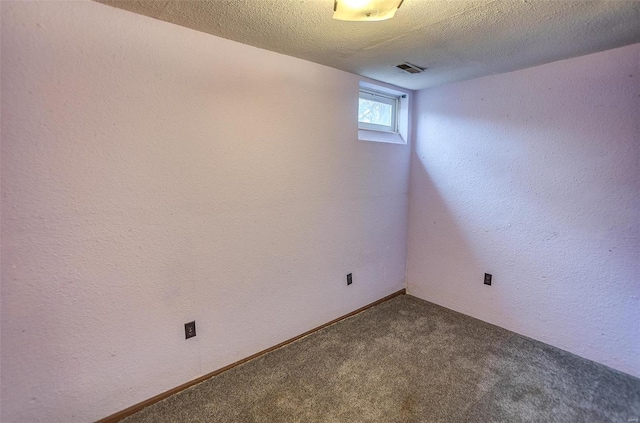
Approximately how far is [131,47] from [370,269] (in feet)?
7.61

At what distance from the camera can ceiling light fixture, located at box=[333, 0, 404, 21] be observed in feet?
3.71

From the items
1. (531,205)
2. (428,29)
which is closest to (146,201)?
(428,29)

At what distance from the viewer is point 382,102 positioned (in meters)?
2.89

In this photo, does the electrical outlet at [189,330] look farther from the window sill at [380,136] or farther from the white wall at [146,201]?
the window sill at [380,136]

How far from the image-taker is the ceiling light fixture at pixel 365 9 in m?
1.13

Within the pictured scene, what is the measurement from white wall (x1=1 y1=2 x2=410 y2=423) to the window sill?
0.32m

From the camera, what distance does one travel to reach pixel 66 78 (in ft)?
4.35

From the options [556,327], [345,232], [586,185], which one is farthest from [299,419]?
[586,185]

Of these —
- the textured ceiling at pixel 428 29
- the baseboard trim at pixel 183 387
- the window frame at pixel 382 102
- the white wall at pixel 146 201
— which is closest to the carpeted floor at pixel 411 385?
the baseboard trim at pixel 183 387

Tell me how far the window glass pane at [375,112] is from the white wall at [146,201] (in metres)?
0.34

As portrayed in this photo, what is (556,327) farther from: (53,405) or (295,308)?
(53,405)

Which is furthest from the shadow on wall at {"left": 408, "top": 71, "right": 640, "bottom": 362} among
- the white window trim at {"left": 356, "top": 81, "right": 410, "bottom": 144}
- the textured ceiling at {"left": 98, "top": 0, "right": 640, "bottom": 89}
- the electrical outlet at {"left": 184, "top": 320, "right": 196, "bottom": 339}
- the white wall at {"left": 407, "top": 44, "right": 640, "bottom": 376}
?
the electrical outlet at {"left": 184, "top": 320, "right": 196, "bottom": 339}

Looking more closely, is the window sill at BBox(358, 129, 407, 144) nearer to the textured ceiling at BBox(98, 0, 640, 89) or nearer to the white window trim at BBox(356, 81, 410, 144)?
the white window trim at BBox(356, 81, 410, 144)

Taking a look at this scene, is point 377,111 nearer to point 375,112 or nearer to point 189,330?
point 375,112
